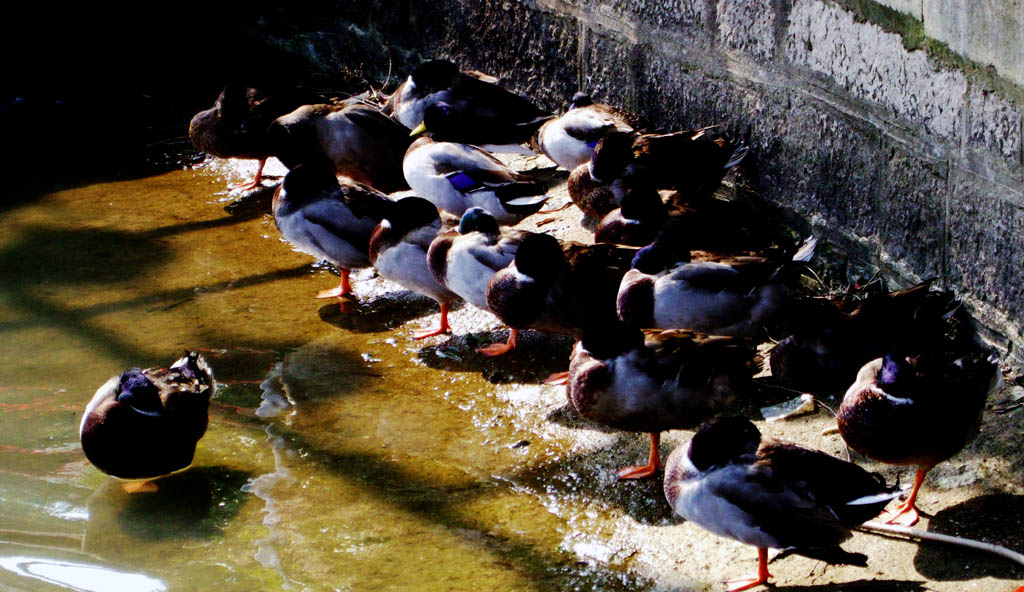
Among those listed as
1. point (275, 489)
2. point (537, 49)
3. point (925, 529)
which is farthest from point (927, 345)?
point (537, 49)

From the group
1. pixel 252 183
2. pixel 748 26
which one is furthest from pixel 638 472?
pixel 252 183

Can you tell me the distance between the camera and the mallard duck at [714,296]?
493 cm

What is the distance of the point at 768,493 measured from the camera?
11.7 feet

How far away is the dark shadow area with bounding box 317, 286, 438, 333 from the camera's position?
5.80 metres

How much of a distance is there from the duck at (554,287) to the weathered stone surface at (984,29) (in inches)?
67.1

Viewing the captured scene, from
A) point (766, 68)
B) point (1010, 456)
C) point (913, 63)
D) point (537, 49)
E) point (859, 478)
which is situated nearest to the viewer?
point (859, 478)

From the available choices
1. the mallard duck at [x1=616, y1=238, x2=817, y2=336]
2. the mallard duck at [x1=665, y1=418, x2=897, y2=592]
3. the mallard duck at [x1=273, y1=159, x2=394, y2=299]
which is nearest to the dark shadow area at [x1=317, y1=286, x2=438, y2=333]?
the mallard duck at [x1=273, y1=159, x2=394, y2=299]

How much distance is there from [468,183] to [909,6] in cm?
268

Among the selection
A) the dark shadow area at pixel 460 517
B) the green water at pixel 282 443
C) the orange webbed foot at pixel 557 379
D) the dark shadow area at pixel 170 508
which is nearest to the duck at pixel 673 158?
the green water at pixel 282 443

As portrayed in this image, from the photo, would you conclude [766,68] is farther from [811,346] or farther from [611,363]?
[611,363]

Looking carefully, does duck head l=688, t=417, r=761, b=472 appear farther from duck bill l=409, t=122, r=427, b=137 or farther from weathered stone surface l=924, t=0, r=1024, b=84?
duck bill l=409, t=122, r=427, b=137

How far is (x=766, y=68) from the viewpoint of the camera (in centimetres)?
557

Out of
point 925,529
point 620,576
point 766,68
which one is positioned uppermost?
point 766,68

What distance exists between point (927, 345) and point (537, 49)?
13.2 feet
